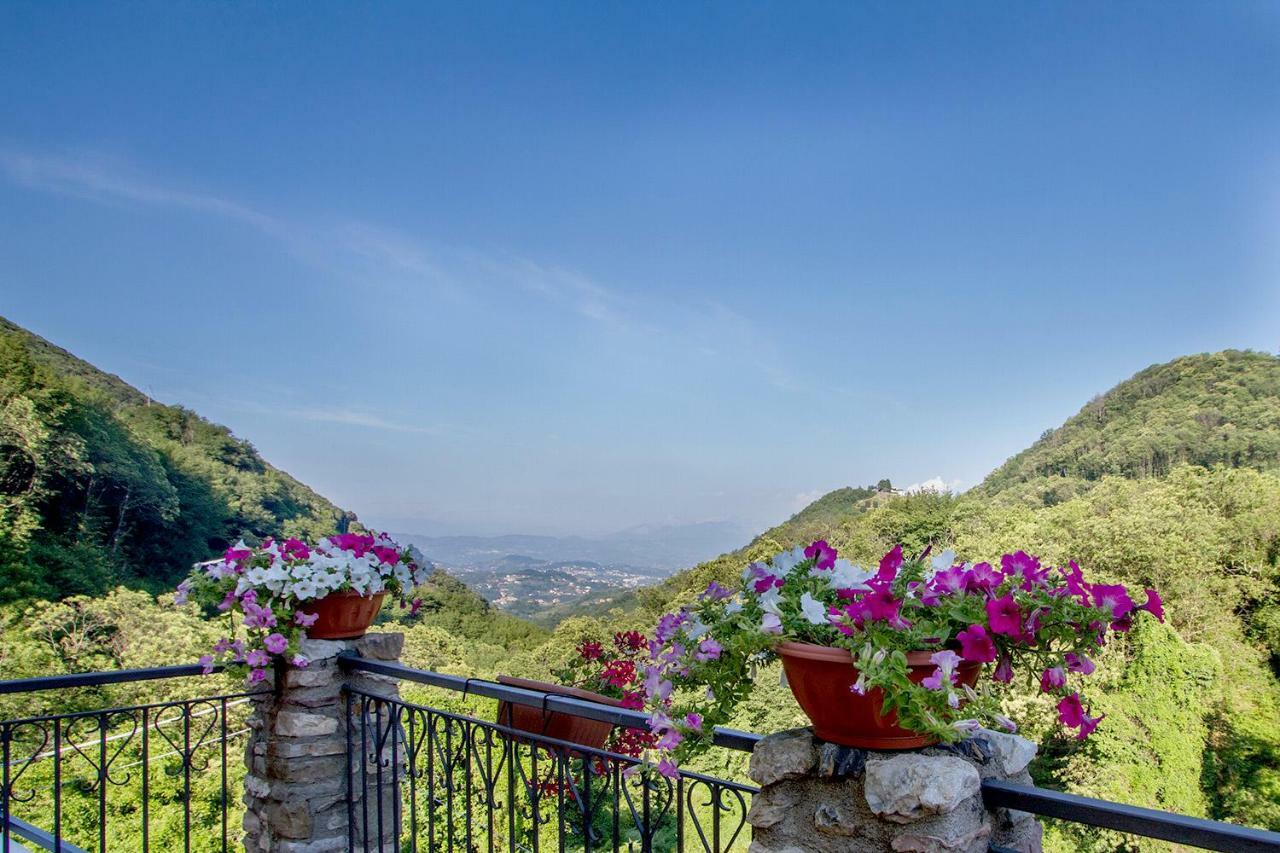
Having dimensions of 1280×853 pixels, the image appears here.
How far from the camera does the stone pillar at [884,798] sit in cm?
109

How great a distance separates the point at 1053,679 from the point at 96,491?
920 inches

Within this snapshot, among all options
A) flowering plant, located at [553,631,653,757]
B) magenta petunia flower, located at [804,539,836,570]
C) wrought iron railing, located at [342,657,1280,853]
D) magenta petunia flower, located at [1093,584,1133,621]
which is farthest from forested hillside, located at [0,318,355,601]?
magenta petunia flower, located at [1093,584,1133,621]

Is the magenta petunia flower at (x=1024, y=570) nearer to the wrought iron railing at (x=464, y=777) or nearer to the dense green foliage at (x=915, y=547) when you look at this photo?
the wrought iron railing at (x=464, y=777)

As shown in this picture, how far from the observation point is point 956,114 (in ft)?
44.0

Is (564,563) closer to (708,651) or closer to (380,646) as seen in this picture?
(380,646)

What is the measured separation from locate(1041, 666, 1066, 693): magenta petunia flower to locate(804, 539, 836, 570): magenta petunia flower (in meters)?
0.34

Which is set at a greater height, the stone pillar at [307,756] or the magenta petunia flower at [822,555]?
the magenta petunia flower at [822,555]

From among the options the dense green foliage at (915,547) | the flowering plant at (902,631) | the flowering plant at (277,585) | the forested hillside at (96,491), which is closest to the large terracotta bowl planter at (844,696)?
the flowering plant at (902,631)

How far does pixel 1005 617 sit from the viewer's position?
3.47ft

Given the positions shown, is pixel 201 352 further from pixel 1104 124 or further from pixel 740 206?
pixel 1104 124

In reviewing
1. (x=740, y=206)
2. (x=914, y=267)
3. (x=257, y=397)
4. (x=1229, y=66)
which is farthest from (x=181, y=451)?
(x=1229, y=66)

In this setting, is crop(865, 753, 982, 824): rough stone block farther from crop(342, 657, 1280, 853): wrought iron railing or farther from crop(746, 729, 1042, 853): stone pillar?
crop(342, 657, 1280, 853): wrought iron railing

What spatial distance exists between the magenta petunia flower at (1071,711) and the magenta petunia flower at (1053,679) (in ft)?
0.07

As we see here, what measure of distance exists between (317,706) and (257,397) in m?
26.0
